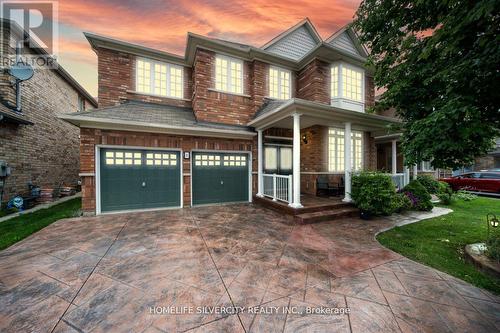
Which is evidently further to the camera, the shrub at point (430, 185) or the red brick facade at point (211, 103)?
the shrub at point (430, 185)

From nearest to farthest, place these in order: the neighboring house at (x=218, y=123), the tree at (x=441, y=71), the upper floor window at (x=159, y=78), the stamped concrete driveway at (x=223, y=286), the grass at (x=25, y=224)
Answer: the stamped concrete driveway at (x=223, y=286) < the tree at (x=441, y=71) < the grass at (x=25, y=224) < the neighboring house at (x=218, y=123) < the upper floor window at (x=159, y=78)

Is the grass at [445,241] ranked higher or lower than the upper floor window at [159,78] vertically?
lower

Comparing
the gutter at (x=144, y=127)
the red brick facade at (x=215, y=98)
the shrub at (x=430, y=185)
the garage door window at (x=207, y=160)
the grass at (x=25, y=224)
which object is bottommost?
the grass at (x=25, y=224)

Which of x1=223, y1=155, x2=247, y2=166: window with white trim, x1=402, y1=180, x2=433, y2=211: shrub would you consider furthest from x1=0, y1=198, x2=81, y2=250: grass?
x1=402, y1=180, x2=433, y2=211: shrub

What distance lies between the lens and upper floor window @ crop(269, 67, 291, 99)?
28.8ft

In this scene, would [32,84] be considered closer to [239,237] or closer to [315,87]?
[239,237]

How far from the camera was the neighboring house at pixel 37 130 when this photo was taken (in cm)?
687

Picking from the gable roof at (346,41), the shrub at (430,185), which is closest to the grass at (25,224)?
the gable roof at (346,41)

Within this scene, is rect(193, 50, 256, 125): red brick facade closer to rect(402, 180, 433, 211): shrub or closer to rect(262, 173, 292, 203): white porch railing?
rect(262, 173, 292, 203): white porch railing

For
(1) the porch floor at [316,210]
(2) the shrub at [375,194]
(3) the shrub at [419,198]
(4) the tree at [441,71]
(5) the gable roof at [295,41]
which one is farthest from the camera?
(5) the gable roof at [295,41]

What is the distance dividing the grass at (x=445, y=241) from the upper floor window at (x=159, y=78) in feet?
29.9

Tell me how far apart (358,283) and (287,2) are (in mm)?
7679

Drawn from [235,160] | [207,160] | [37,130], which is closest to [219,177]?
[207,160]

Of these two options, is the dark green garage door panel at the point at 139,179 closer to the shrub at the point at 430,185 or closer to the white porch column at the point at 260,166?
the white porch column at the point at 260,166
